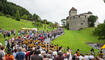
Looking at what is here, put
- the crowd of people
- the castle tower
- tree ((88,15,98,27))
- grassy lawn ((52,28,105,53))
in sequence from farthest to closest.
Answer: the castle tower → tree ((88,15,98,27)) → grassy lawn ((52,28,105,53)) → the crowd of people

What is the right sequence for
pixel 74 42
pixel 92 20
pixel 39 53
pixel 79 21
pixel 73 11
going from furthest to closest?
pixel 73 11 < pixel 79 21 < pixel 92 20 < pixel 74 42 < pixel 39 53

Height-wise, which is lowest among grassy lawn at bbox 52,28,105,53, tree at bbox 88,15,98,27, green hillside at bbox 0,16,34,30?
grassy lawn at bbox 52,28,105,53

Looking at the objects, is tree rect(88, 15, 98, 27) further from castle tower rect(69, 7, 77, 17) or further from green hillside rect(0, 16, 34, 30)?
green hillside rect(0, 16, 34, 30)

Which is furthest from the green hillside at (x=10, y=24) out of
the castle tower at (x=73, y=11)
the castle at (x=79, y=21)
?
the castle tower at (x=73, y=11)

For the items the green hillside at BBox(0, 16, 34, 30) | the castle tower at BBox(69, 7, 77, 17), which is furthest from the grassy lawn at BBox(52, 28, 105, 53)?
the castle tower at BBox(69, 7, 77, 17)

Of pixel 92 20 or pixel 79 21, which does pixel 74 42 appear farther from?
pixel 79 21

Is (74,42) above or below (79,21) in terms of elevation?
below

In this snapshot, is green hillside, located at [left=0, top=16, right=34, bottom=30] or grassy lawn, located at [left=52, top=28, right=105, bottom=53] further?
green hillside, located at [left=0, top=16, right=34, bottom=30]

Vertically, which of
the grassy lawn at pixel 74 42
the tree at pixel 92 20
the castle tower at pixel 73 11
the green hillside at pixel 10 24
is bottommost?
the grassy lawn at pixel 74 42

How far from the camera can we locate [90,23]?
8725cm

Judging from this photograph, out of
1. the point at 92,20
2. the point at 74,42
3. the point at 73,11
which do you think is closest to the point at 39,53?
the point at 74,42

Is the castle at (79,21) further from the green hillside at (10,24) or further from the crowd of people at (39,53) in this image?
the crowd of people at (39,53)

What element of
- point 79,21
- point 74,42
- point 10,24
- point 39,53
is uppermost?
point 79,21

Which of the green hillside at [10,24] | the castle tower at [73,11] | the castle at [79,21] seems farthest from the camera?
the castle tower at [73,11]
